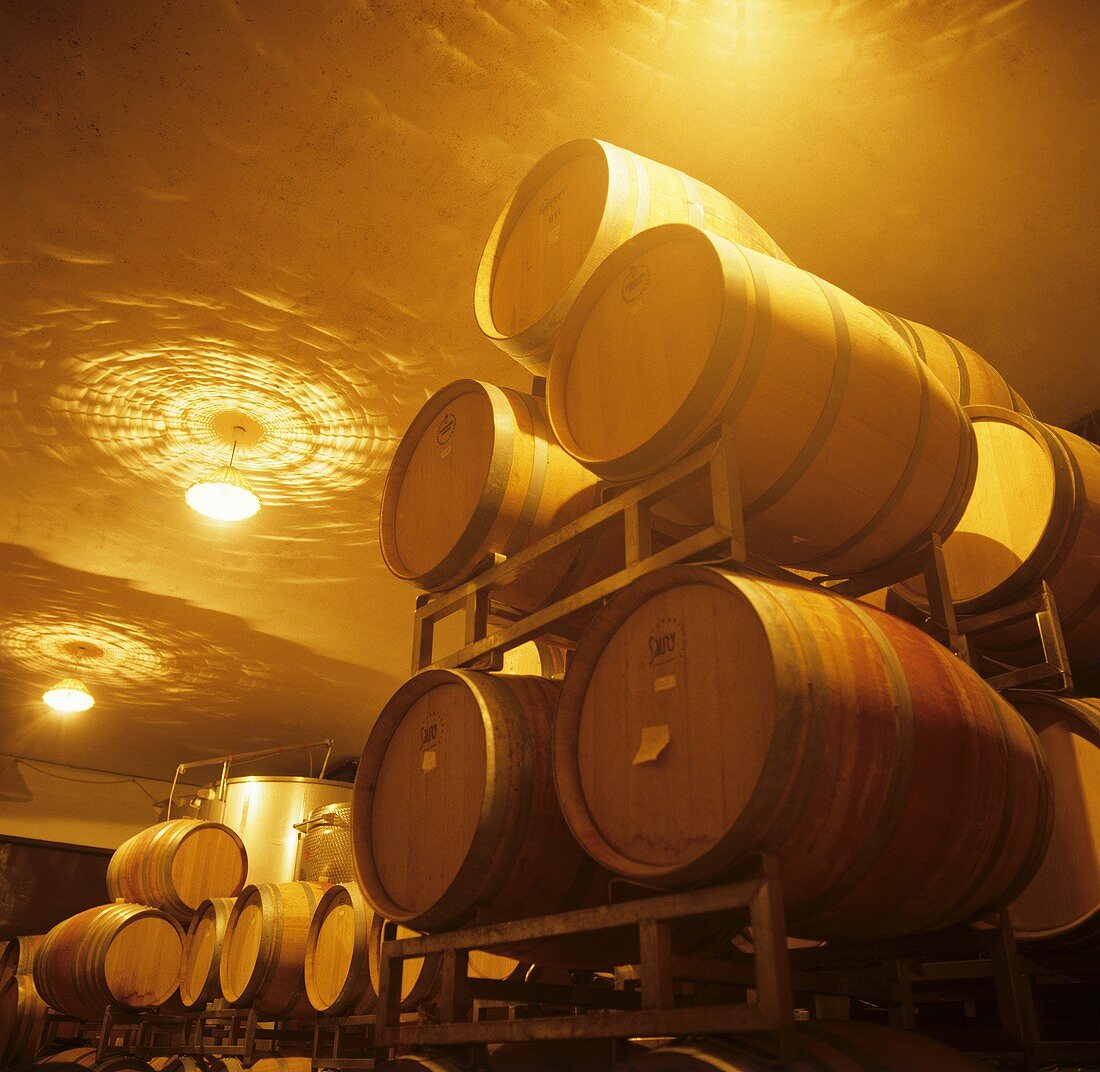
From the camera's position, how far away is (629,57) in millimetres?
3998

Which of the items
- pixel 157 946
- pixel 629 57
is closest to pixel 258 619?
pixel 157 946

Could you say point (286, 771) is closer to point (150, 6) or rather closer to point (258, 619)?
point (258, 619)

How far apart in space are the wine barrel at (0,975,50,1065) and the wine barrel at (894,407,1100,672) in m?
9.23

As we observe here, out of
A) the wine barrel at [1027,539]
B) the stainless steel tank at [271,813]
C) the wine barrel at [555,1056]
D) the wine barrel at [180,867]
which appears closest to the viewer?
the wine barrel at [555,1056]

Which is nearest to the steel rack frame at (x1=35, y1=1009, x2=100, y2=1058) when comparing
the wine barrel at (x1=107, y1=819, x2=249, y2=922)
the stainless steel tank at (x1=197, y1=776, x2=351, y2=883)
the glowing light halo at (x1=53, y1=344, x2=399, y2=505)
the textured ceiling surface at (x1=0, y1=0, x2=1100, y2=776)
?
the wine barrel at (x1=107, y1=819, x2=249, y2=922)

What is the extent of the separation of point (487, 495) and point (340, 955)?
3.90 metres

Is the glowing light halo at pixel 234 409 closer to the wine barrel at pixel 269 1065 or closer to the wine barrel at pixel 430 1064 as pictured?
the wine barrel at pixel 269 1065

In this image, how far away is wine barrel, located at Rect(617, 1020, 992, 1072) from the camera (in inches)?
71.8

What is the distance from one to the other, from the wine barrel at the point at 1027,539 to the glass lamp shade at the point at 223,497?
4.43 metres

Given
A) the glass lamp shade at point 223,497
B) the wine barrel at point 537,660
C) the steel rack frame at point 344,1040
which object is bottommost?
the steel rack frame at point 344,1040

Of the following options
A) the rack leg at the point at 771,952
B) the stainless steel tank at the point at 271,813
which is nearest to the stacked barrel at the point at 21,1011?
the stainless steel tank at the point at 271,813

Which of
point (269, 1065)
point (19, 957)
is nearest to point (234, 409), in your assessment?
point (269, 1065)

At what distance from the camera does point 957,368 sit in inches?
167

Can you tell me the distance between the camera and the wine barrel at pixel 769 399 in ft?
7.91
